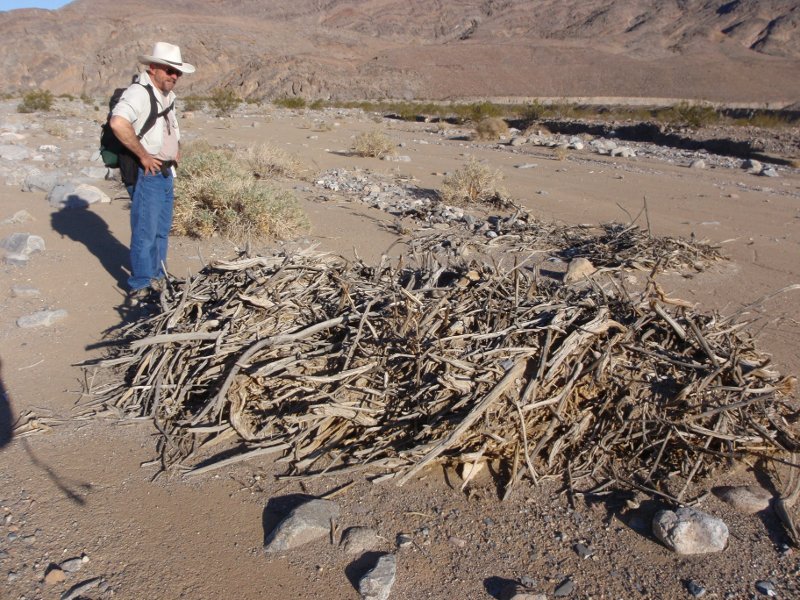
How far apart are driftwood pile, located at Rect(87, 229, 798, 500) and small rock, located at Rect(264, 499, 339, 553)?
31 cm

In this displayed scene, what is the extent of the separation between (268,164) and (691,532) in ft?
32.1

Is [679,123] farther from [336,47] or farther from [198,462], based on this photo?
[336,47]

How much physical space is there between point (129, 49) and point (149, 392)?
2834 inches

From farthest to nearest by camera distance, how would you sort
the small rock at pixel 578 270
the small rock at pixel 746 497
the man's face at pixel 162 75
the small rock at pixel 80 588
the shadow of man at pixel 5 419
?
1. the small rock at pixel 578 270
2. the man's face at pixel 162 75
3. the shadow of man at pixel 5 419
4. the small rock at pixel 746 497
5. the small rock at pixel 80 588

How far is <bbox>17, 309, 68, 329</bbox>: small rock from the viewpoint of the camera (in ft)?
14.8

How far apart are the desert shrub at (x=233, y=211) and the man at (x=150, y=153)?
6.33 ft

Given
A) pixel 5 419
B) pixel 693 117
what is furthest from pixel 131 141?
pixel 693 117

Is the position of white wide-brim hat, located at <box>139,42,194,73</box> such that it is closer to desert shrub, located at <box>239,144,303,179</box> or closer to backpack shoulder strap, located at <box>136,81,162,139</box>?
backpack shoulder strap, located at <box>136,81,162,139</box>

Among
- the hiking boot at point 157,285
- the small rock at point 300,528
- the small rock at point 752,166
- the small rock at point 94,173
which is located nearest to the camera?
the small rock at point 300,528

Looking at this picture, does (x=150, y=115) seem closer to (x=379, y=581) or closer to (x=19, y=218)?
(x=379, y=581)

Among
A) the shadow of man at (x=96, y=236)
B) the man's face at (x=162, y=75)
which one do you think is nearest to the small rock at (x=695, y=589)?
the man's face at (x=162, y=75)

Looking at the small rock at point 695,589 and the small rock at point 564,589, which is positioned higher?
the small rock at point 564,589

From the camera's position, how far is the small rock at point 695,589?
89.9 inches

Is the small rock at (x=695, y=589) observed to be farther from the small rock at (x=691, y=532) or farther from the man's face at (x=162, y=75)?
the man's face at (x=162, y=75)
